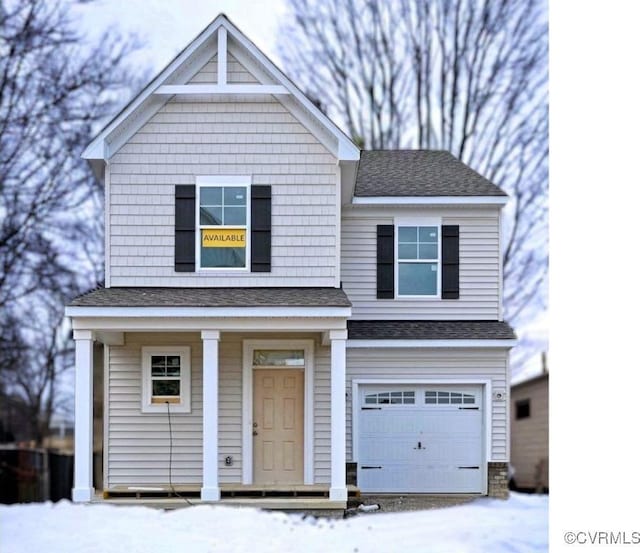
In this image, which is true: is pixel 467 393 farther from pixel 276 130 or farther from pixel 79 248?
pixel 79 248

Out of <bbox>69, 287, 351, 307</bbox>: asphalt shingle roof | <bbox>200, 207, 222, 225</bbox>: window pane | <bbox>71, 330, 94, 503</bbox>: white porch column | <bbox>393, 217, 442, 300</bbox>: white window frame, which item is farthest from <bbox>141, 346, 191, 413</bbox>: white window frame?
<bbox>393, 217, 442, 300</bbox>: white window frame

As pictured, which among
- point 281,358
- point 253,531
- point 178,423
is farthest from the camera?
point 281,358

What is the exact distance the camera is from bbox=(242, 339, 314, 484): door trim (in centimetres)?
953

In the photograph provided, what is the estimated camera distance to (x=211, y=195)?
9.23 m

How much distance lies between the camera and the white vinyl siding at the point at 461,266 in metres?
10.3

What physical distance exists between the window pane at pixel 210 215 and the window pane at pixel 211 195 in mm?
54

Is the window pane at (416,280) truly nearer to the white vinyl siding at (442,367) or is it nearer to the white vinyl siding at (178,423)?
the white vinyl siding at (442,367)

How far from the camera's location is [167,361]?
31.4 feet

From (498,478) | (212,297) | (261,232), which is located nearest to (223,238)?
(261,232)

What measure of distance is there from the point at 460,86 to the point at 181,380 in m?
3.99

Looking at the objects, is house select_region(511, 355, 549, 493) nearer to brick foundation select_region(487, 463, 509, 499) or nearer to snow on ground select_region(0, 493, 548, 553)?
brick foundation select_region(487, 463, 509, 499)

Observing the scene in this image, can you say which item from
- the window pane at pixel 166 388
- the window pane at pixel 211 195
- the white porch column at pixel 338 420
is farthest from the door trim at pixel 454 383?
the window pane at pixel 211 195

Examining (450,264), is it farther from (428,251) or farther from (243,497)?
(243,497)

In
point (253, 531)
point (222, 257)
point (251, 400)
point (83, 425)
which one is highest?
point (222, 257)
